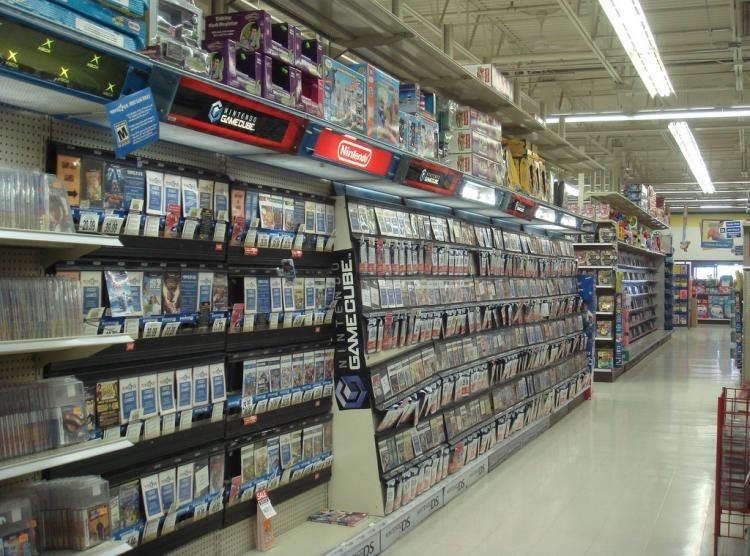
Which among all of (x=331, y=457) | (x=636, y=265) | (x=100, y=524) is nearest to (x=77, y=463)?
(x=100, y=524)

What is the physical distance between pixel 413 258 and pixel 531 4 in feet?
23.6

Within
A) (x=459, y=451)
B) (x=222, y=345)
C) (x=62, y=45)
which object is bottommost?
(x=459, y=451)

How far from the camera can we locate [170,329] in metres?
3.52

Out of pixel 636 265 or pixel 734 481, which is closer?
pixel 734 481

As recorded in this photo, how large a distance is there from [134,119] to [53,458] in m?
1.15

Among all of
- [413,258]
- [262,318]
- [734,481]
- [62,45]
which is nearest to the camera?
[62,45]

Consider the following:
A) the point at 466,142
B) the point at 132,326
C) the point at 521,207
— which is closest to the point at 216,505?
the point at 132,326

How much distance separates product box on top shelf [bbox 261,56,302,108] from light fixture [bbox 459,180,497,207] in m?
2.33

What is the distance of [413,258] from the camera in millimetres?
5680

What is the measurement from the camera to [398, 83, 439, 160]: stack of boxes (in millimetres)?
5160

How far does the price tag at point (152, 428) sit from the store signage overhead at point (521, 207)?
432 centimetres

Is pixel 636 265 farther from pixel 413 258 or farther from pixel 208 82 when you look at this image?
pixel 208 82

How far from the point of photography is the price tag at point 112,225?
3.15 meters

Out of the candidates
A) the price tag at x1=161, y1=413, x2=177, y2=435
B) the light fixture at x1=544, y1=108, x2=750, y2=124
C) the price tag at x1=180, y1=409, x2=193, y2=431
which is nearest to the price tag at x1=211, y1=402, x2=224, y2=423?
the price tag at x1=180, y1=409, x2=193, y2=431
